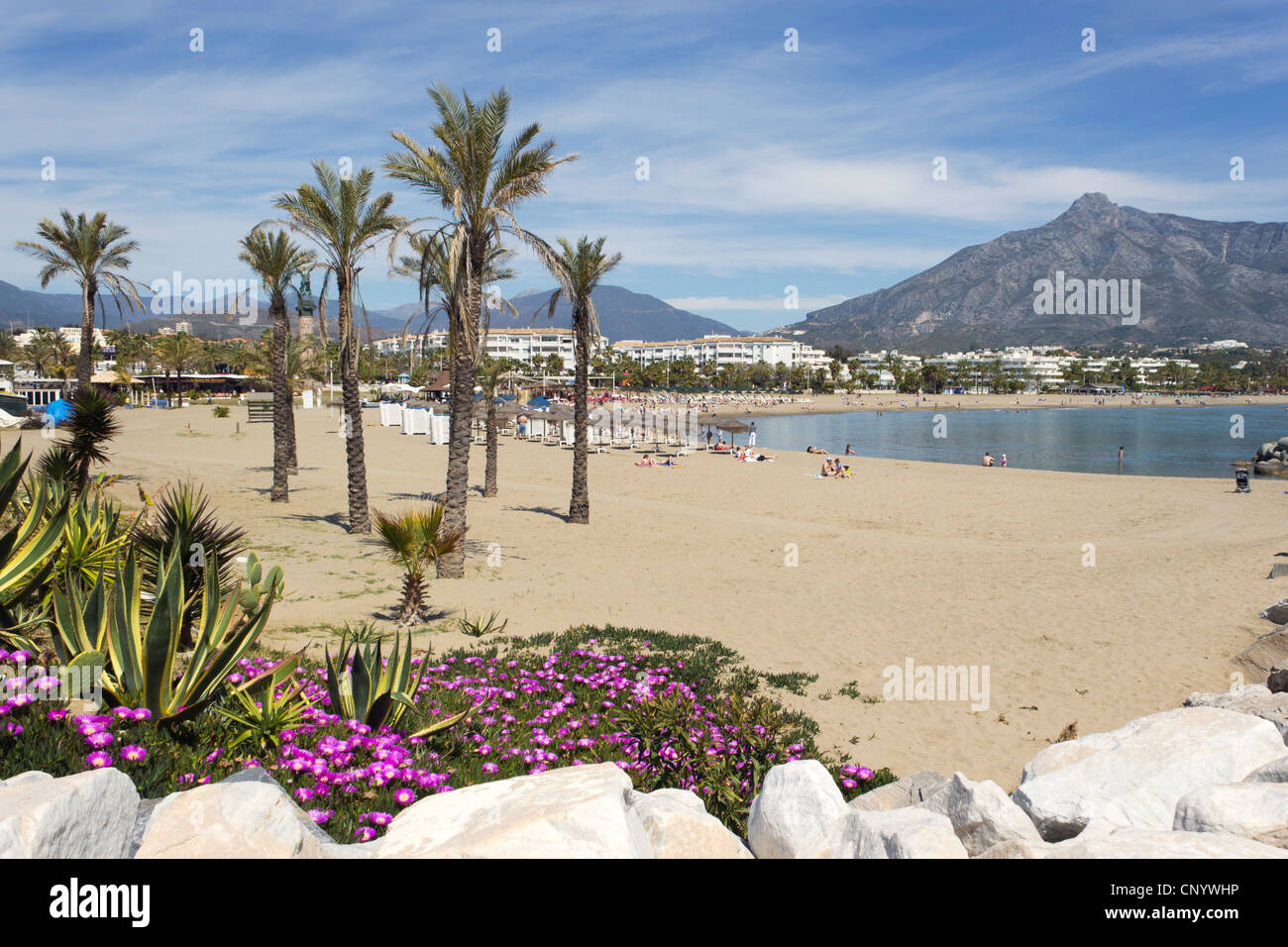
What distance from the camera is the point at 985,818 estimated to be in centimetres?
324

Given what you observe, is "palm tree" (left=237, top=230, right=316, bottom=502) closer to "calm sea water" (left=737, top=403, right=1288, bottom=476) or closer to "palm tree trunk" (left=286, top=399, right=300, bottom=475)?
"palm tree trunk" (left=286, top=399, right=300, bottom=475)

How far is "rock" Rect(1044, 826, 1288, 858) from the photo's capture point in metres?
2.60

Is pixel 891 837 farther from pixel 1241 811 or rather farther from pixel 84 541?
pixel 84 541

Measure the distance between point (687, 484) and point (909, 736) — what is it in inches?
773

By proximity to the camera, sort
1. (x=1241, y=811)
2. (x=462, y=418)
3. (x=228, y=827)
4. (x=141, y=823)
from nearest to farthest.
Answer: (x=228, y=827) < (x=141, y=823) < (x=1241, y=811) < (x=462, y=418)

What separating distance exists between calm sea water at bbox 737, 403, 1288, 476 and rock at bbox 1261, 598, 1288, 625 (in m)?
30.8

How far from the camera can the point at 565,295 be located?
15.9m

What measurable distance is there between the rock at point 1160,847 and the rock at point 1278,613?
32.3 ft

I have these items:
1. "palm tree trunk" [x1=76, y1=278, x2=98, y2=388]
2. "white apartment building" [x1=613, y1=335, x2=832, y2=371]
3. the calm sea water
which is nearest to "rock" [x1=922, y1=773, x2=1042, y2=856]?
"palm tree trunk" [x1=76, y1=278, x2=98, y2=388]

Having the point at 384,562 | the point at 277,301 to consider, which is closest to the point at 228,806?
the point at 384,562

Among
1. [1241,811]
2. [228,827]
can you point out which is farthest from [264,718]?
[1241,811]

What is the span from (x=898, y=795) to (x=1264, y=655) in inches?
282

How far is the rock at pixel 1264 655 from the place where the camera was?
333 inches
